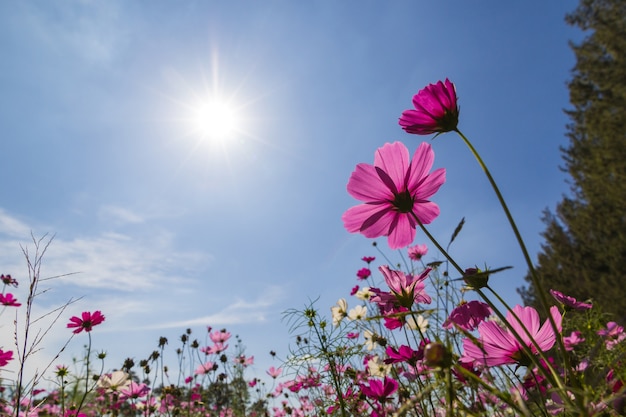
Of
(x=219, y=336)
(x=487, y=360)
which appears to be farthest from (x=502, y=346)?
(x=219, y=336)

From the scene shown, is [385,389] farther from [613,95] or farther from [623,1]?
[623,1]

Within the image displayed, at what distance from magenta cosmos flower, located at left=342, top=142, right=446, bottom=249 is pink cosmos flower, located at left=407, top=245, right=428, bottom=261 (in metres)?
2.07

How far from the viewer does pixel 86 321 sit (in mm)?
1770

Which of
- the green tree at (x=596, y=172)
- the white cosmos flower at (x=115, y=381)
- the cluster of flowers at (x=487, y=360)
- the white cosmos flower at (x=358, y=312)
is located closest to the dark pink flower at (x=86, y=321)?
the white cosmos flower at (x=115, y=381)

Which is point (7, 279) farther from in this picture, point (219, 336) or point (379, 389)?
point (379, 389)

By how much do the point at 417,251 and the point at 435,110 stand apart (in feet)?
7.30

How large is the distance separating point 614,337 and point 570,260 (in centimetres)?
1069

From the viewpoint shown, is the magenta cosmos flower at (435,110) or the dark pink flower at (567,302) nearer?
the magenta cosmos flower at (435,110)

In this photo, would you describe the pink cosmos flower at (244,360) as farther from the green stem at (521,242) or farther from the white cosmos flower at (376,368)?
the green stem at (521,242)

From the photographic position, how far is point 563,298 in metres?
0.72

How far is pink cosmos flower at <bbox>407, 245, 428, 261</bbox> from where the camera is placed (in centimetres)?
271

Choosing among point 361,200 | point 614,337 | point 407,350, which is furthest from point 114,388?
point 614,337

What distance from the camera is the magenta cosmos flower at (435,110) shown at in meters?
0.61

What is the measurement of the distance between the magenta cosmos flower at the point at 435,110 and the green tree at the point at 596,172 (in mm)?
9998
